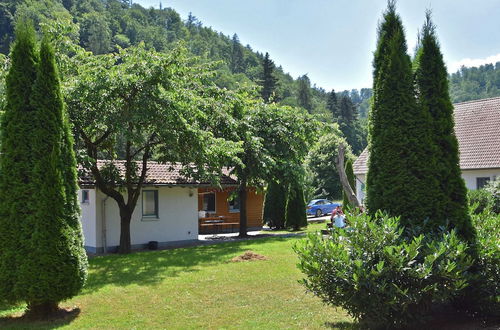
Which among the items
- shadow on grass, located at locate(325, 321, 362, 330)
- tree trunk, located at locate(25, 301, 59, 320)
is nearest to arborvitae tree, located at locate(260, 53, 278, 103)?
tree trunk, located at locate(25, 301, 59, 320)

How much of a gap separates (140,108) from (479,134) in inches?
781

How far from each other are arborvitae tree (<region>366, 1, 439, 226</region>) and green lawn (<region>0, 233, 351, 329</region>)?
2.08 meters

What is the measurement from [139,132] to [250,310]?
8.45 metres

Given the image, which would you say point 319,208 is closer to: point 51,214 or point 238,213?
point 238,213

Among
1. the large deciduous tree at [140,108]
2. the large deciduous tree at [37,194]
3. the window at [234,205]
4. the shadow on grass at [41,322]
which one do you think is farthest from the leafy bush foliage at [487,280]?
the window at [234,205]

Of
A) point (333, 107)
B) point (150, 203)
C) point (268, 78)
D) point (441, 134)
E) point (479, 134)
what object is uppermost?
point (268, 78)

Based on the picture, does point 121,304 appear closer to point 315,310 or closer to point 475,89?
point 315,310

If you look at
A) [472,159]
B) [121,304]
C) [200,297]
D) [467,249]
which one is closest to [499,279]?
[467,249]

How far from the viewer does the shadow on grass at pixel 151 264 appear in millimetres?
12227

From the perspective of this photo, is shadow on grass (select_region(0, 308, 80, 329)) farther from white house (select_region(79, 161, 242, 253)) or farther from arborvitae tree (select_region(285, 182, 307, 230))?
arborvitae tree (select_region(285, 182, 307, 230))

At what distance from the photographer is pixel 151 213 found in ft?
68.9

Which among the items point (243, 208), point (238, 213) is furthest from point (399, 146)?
point (238, 213)

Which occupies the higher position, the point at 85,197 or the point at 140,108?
the point at 140,108

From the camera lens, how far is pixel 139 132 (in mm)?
15430
